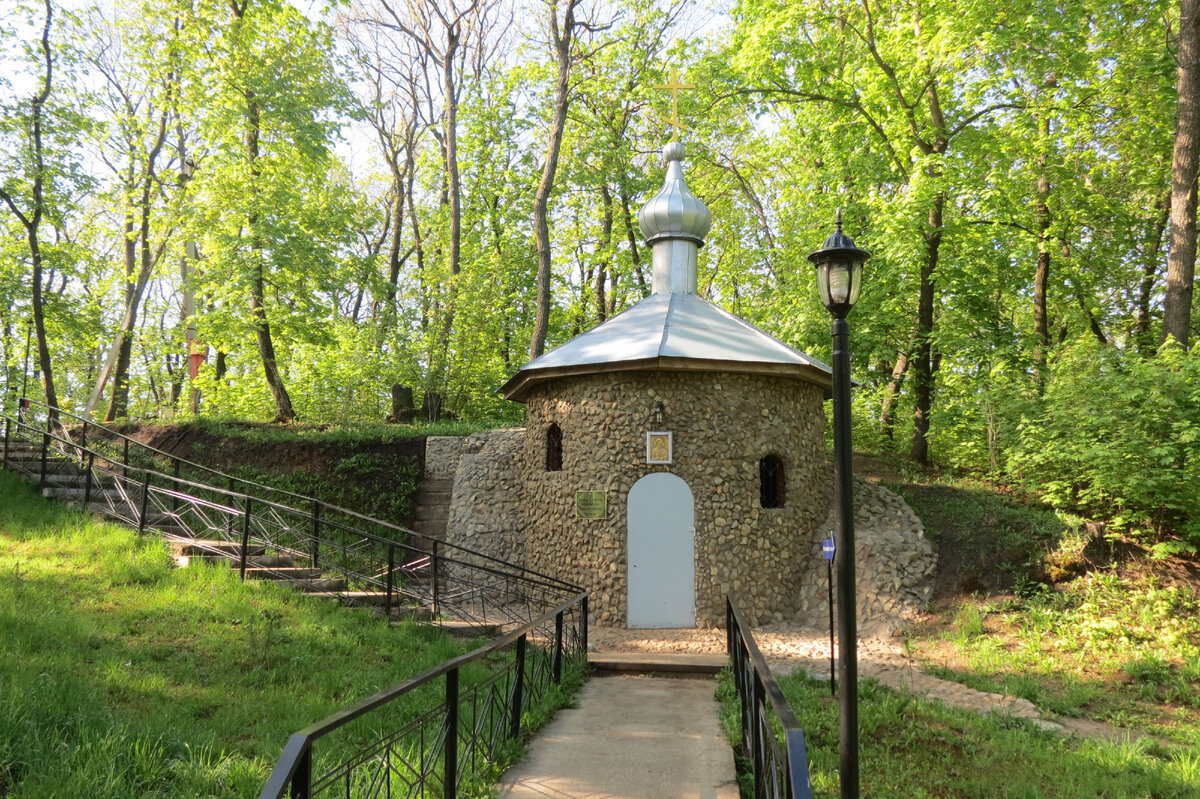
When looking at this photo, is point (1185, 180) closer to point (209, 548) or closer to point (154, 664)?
point (154, 664)

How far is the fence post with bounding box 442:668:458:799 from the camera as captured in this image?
3898mm

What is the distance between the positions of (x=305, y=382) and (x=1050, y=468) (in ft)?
57.6

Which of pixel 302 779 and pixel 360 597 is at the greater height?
pixel 302 779

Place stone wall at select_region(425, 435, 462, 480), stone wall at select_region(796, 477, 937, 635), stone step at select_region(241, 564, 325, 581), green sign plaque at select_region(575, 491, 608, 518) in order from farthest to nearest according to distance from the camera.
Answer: stone wall at select_region(425, 435, 462, 480)
green sign plaque at select_region(575, 491, 608, 518)
stone wall at select_region(796, 477, 937, 635)
stone step at select_region(241, 564, 325, 581)

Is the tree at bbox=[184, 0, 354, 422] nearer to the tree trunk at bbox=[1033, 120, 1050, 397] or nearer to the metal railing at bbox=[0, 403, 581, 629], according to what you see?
the metal railing at bbox=[0, 403, 581, 629]

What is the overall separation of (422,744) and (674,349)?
7.91 m

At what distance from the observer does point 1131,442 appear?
10094 mm

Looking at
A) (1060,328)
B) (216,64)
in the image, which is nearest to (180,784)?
(216,64)

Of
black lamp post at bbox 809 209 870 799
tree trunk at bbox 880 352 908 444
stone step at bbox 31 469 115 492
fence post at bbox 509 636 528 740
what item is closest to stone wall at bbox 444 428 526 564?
stone step at bbox 31 469 115 492

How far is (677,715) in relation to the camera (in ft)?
19.9

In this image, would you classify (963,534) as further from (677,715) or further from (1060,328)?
(1060,328)

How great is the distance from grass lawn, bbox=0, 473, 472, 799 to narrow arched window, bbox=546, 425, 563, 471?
4779 millimetres

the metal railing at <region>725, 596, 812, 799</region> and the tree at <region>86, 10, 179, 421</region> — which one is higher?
the tree at <region>86, 10, 179, 421</region>

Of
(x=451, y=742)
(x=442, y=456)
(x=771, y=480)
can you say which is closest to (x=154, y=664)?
(x=451, y=742)
